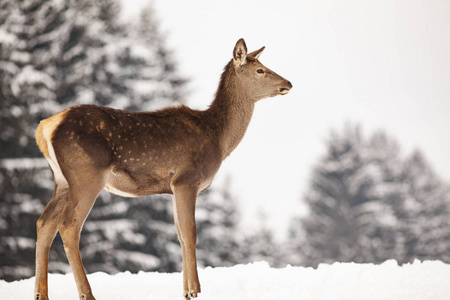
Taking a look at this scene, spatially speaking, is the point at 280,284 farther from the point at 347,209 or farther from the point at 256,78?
the point at 347,209

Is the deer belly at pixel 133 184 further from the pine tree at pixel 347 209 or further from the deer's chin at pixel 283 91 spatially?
the pine tree at pixel 347 209

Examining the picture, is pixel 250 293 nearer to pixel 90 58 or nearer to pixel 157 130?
pixel 157 130

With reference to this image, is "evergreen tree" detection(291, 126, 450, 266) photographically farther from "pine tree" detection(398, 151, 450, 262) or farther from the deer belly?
the deer belly

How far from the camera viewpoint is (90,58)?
19.0m

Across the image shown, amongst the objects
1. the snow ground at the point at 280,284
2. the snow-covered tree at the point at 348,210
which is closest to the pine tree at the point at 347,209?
the snow-covered tree at the point at 348,210

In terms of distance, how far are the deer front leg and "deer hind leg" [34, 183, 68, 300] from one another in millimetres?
1251

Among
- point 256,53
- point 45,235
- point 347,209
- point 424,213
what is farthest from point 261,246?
point 45,235

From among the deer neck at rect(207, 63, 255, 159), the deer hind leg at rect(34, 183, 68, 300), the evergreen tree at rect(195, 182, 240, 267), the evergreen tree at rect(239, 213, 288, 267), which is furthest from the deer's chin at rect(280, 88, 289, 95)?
the evergreen tree at rect(239, 213, 288, 267)

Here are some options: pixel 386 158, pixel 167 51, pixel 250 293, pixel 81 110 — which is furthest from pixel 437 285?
pixel 386 158

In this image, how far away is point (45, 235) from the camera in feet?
18.9

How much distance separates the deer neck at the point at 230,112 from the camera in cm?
691

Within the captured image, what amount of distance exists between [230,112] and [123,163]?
1.80m

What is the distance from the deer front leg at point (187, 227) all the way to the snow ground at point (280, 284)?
0.26 metres

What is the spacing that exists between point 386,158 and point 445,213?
18.3 ft
